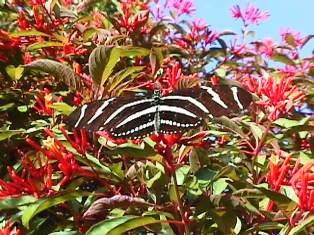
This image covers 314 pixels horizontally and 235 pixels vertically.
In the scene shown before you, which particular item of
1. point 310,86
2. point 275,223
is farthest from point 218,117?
point 310,86

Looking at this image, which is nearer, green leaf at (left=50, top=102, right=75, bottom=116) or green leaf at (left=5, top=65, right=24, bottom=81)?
green leaf at (left=50, top=102, right=75, bottom=116)

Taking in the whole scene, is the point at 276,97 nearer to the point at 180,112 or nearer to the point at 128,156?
the point at 180,112

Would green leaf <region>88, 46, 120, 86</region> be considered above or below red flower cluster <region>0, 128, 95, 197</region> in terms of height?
above

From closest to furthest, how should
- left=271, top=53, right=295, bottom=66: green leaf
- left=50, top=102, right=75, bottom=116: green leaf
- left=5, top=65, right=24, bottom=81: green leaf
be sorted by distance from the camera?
left=50, top=102, right=75, bottom=116: green leaf < left=5, top=65, right=24, bottom=81: green leaf < left=271, top=53, right=295, bottom=66: green leaf

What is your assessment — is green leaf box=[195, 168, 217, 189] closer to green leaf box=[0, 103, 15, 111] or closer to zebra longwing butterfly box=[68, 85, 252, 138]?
zebra longwing butterfly box=[68, 85, 252, 138]

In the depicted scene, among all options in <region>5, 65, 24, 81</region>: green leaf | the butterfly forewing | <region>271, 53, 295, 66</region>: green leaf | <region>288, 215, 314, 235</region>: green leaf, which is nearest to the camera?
<region>288, 215, 314, 235</region>: green leaf

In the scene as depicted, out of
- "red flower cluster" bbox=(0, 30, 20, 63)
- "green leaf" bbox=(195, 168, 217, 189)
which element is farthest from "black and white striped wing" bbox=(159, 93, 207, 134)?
"red flower cluster" bbox=(0, 30, 20, 63)

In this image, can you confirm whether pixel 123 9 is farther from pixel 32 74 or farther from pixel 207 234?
pixel 207 234
